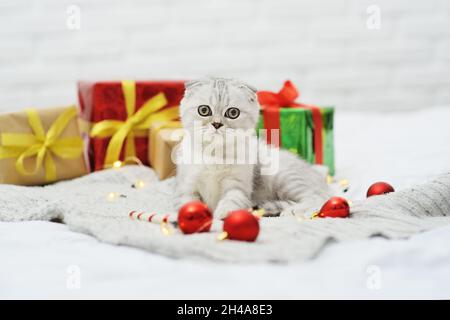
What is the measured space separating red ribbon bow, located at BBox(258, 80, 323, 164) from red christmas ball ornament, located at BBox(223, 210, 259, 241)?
696mm

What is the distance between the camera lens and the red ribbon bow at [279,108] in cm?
159

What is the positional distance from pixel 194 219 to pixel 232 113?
12.3 inches

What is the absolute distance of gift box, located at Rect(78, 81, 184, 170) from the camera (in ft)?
5.34

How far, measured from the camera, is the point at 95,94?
5.32ft

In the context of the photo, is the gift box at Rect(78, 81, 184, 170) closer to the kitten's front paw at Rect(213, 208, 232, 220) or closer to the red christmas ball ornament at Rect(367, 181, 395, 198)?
the kitten's front paw at Rect(213, 208, 232, 220)

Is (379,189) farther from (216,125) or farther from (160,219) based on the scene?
(160,219)

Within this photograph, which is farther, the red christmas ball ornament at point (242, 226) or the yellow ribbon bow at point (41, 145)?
the yellow ribbon bow at point (41, 145)

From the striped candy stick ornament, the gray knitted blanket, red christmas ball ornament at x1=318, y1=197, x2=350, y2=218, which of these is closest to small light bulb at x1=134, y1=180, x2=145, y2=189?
the gray knitted blanket

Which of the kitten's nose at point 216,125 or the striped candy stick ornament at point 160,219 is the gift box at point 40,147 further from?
the kitten's nose at point 216,125

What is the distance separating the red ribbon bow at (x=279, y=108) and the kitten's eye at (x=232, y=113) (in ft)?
1.33

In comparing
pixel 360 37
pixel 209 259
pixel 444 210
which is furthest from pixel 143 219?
pixel 360 37

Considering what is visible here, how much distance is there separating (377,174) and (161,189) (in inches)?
25.5

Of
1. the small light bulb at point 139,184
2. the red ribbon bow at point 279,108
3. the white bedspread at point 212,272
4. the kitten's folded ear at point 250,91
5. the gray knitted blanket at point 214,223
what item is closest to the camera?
the white bedspread at point 212,272

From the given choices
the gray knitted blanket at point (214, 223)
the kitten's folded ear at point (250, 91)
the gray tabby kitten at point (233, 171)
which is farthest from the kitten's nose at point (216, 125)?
the gray knitted blanket at point (214, 223)
